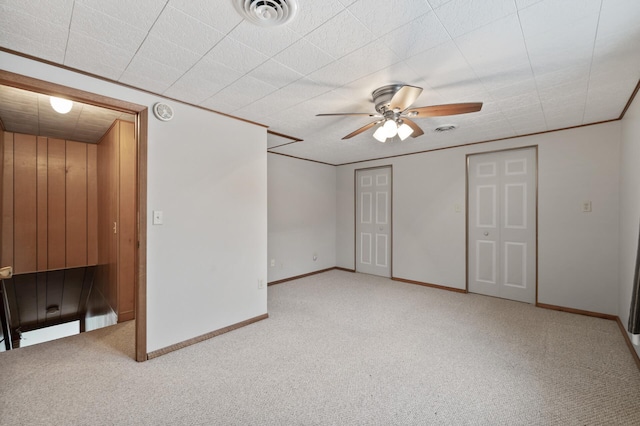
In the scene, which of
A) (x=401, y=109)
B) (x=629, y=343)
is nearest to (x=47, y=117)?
(x=401, y=109)

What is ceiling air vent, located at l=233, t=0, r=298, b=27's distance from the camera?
53.4 inches

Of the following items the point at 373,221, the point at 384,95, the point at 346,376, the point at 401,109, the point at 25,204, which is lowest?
the point at 346,376

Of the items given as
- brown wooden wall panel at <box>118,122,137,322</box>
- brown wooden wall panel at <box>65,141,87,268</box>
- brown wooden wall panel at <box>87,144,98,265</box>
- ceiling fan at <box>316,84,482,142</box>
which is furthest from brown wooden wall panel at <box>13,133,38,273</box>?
ceiling fan at <box>316,84,482,142</box>

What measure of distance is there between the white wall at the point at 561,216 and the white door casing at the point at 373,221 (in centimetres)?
70

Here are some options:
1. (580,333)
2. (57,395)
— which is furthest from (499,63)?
(57,395)

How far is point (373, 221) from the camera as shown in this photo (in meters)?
5.48

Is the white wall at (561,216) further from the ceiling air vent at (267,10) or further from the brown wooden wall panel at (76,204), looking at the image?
the brown wooden wall panel at (76,204)

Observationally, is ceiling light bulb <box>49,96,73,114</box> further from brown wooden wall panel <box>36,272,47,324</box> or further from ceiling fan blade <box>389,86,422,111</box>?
brown wooden wall panel <box>36,272,47,324</box>

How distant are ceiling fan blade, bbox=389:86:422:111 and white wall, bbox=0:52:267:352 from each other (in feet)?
5.64

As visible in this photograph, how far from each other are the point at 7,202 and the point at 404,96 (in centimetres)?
526

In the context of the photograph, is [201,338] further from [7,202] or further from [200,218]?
[7,202]

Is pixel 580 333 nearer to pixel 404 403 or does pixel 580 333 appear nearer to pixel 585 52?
pixel 404 403

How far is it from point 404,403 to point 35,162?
549 cm

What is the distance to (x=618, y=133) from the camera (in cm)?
321
